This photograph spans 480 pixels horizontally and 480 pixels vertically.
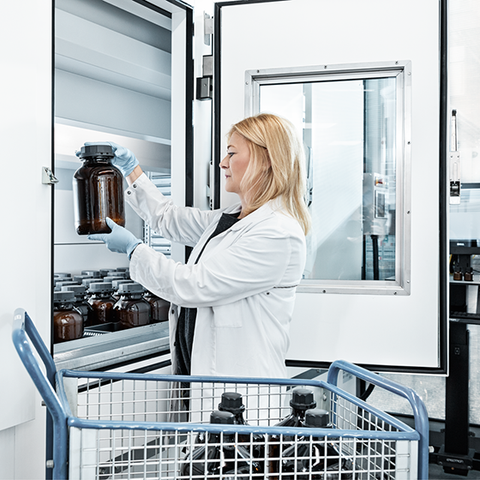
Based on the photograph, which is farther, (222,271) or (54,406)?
(222,271)

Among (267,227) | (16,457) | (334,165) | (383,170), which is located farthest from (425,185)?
(16,457)

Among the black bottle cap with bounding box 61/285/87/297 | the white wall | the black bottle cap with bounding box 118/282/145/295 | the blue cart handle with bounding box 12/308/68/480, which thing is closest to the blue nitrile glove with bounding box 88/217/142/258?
the white wall

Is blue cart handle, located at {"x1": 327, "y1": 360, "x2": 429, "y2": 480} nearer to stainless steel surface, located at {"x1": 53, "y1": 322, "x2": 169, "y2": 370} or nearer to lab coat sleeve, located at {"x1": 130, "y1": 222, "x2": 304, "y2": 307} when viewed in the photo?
lab coat sleeve, located at {"x1": 130, "y1": 222, "x2": 304, "y2": 307}

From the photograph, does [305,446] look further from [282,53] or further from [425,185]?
[282,53]

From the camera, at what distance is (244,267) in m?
1.37

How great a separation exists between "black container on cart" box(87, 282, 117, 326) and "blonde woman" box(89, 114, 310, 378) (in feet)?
1.51

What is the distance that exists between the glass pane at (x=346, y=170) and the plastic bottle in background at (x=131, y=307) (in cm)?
59

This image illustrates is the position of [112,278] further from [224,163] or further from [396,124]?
[396,124]

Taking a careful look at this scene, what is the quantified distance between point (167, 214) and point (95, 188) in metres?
0.32

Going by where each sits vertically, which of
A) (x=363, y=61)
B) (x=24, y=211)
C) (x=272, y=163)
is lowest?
(x=24, y=211)

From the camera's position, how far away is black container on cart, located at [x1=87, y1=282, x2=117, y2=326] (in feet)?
6.32

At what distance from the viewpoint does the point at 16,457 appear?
1.19 meters

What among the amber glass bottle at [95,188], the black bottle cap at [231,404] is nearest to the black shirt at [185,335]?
the amber glass bottle at [95,188]

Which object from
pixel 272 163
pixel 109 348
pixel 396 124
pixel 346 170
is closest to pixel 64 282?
pixel 109 348
